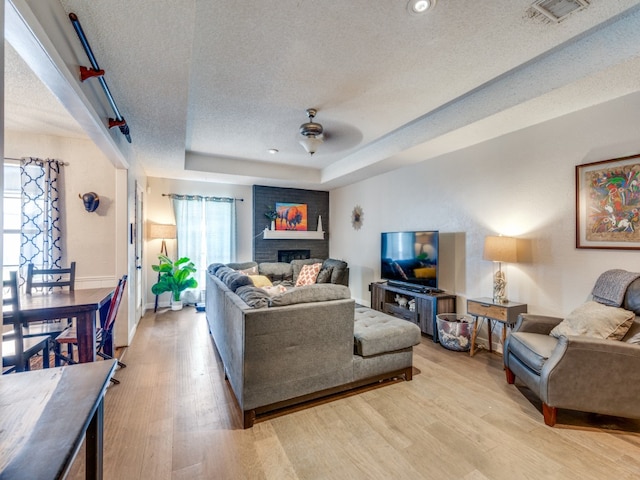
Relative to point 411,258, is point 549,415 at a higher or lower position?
→ lower

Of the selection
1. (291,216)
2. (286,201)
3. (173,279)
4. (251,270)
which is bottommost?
(173,279)

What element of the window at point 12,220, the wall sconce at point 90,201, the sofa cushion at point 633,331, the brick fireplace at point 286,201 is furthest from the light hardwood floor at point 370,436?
the brick fireplace at point 286,201


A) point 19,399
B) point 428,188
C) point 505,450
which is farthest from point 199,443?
point 428,188

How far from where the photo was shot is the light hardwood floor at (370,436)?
1.63 m

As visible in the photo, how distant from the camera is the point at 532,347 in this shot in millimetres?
2264

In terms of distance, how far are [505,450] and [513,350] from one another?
3.09 feet

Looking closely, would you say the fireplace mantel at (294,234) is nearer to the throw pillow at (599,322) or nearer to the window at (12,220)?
the window at (12,220)

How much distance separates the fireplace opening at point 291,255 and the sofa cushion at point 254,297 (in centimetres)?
400

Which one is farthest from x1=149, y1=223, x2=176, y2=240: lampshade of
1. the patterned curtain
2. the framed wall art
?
the framed wall art

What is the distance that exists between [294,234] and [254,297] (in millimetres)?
4240

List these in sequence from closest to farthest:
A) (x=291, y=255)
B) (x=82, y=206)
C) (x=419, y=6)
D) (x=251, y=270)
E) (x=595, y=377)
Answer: (x=419, y=6), (x=595, y=377), (x=82, y=206), (x=251, y=270), (x=291, y=255)

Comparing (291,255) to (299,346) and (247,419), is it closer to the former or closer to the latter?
(299,346)

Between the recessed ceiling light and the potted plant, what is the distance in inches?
188

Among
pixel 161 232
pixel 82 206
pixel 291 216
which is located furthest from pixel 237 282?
pixel 291 216
